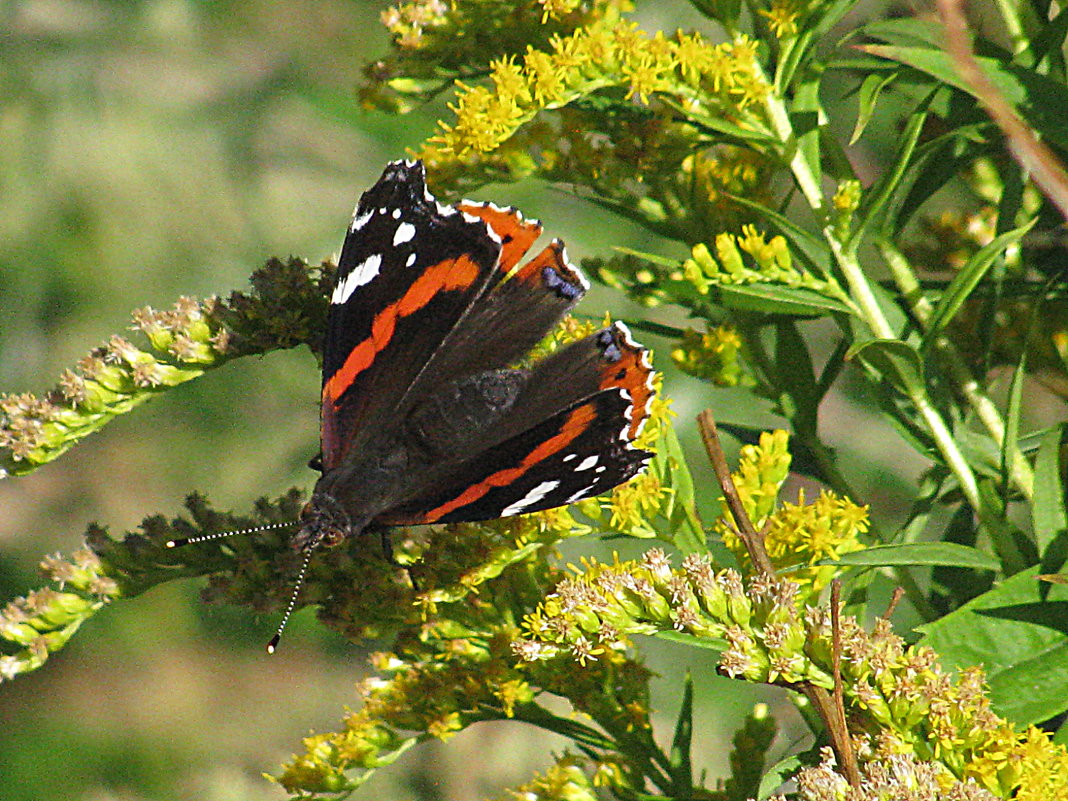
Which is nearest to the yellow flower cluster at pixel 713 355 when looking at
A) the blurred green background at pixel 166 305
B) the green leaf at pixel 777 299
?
the green leaf at pixel 777 299

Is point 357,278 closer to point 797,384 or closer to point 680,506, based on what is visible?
point 680,506

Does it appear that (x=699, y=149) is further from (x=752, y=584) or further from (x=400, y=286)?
(x=752, y=584)

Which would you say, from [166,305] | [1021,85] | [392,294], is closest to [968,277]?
[1021,85]

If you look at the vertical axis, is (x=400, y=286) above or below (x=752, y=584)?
above

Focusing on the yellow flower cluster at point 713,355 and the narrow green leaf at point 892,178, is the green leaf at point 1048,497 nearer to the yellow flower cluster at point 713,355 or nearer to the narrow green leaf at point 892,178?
the narrow green leaf at point 892,178

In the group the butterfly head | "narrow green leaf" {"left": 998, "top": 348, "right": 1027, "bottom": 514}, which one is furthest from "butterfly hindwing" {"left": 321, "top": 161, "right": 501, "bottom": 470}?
"narrow green leaf" {"left": 998, "top": 348, "right": 1027, "bottom": 514}

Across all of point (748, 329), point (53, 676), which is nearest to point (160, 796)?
point (53, 676)
